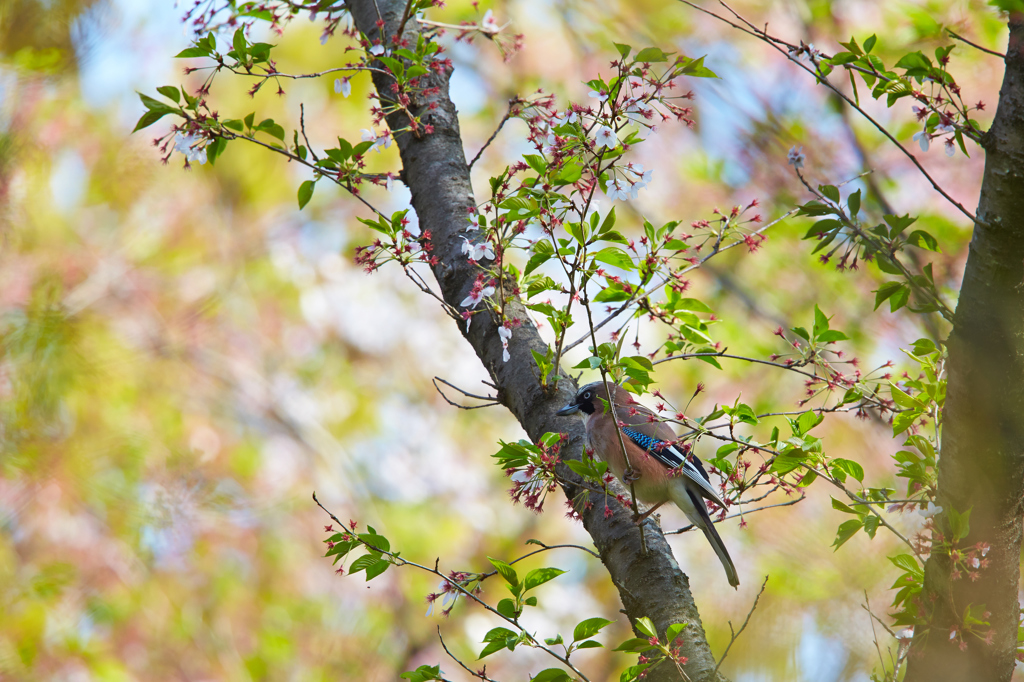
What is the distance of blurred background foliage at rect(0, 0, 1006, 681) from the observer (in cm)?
587

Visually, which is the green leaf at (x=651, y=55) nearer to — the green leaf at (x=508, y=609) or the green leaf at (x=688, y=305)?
the green leaf at (x=688, y=305)

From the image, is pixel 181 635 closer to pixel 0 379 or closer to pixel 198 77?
pixel 0 379

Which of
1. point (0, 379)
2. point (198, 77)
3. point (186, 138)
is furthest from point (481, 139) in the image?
point (186, 138)

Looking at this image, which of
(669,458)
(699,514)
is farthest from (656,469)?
(699,514)

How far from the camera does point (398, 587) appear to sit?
7.93 m

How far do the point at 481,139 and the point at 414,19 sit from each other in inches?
250

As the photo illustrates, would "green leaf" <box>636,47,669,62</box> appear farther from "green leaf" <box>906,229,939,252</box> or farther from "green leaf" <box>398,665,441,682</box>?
"green leaf" <box>398,665,441,682</box>

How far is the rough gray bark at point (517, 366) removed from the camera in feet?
6.96

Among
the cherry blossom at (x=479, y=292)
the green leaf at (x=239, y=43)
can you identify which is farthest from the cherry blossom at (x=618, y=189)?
the green leaf at (x=239, y=43)

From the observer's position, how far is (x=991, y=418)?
1.82 metres

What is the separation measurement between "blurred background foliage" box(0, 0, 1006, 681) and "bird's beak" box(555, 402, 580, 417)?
2978 mm

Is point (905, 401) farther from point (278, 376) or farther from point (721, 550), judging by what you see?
point (278, 376)

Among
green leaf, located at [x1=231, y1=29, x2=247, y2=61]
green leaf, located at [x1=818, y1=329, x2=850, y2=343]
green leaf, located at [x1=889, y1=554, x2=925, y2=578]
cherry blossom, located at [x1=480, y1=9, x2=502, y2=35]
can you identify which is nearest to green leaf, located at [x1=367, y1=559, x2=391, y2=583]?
green leaf, located at [x1=818, y1=329, x2=850, y2=343]

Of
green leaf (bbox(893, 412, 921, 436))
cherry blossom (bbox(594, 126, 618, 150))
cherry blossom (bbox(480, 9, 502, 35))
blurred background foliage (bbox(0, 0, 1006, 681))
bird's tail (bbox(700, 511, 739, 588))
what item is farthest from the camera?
blurred background foliage (bbox(0, 0, 1006, 681))
